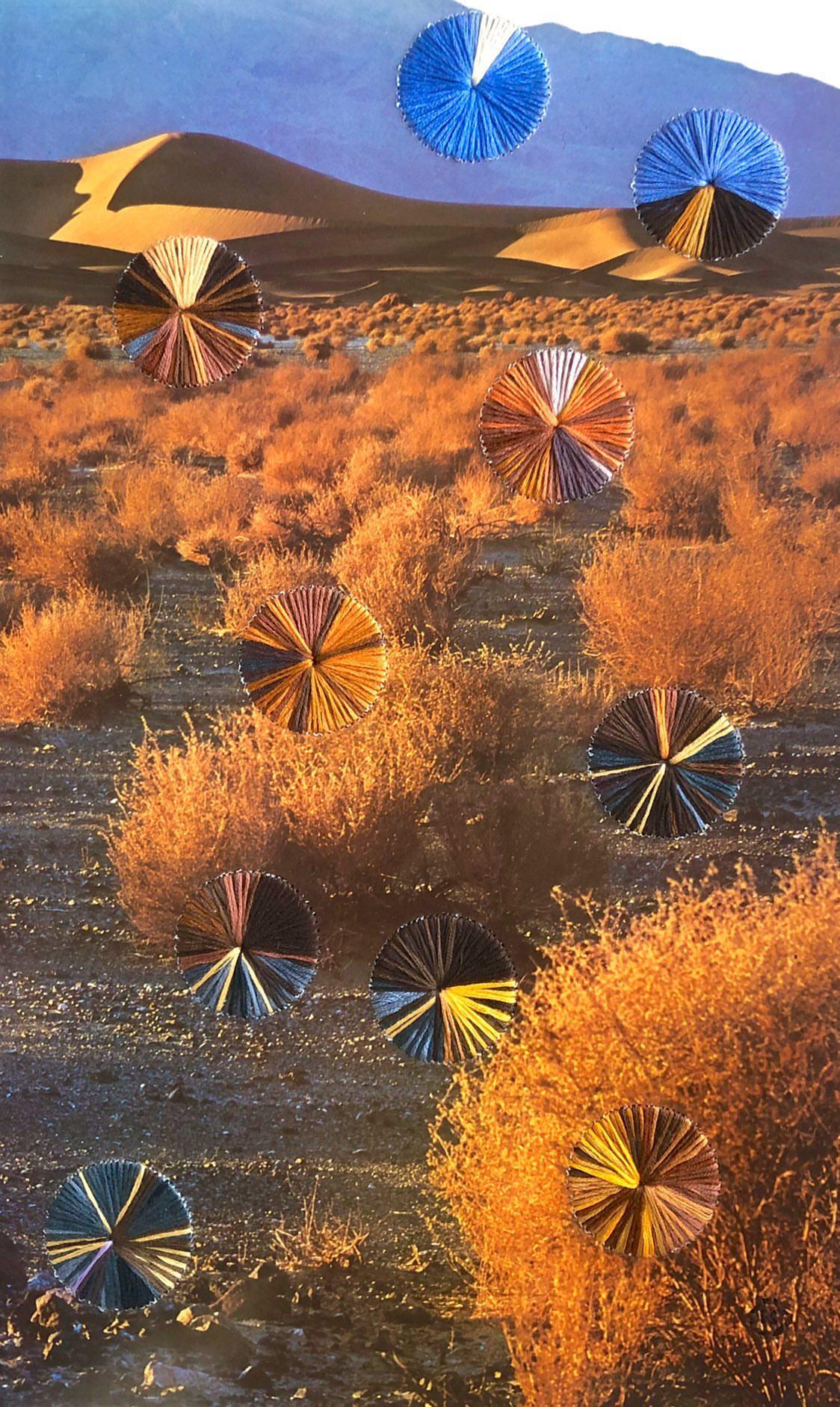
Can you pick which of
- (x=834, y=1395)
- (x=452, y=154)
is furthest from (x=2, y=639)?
(x=834, y=1395)

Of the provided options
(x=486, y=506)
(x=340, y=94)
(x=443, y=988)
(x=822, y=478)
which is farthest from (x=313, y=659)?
(x=340, y=94)

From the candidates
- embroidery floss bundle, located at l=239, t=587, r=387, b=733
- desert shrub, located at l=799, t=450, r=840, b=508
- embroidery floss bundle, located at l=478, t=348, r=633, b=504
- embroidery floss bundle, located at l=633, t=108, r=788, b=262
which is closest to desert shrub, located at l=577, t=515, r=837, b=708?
desert shrub, located at l=799, t=450, r=840, b=508

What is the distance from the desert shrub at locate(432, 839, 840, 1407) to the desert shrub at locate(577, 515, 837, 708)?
1.37 ft

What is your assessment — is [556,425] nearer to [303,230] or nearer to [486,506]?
[486,506]

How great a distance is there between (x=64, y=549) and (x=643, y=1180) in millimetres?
1893

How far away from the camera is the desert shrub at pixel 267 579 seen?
2.77 metres

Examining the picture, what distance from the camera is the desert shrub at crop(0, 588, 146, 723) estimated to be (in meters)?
2.80

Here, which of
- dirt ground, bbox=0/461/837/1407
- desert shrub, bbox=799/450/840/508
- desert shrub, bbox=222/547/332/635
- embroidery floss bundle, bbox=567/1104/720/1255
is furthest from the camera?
desert shrub, bbox=222/547/332/635

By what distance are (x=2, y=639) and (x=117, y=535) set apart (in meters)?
0.36

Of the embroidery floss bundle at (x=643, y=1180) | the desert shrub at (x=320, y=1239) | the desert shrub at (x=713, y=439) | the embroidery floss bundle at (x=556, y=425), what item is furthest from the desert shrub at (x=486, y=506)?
the desert shrub at (x=320, y=1239)

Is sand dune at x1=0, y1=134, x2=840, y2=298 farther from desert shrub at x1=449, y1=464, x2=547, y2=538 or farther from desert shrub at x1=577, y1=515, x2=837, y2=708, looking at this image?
desert shrub at x1=577, y1=515, x2=837, y2=708

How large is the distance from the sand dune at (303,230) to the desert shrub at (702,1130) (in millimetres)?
1426

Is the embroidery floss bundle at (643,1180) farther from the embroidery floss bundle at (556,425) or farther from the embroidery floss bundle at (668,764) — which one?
the embroidery floss bundle at (556,425)

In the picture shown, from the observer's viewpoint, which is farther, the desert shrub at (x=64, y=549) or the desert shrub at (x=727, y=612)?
the desert shrub at (x=64, y=549)
